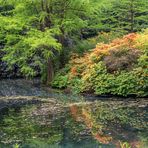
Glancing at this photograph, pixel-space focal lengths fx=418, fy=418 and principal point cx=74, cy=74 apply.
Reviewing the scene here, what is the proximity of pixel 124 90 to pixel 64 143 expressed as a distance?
6.84 meters

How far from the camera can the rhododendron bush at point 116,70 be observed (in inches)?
679

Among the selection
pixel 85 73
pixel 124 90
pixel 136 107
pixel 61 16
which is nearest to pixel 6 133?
pixel 136 107

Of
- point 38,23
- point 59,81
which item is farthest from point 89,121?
point 38,23

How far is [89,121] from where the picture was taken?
13266 mm

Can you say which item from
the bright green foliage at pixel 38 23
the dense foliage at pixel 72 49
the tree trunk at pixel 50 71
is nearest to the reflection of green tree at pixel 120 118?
the dense foliage at pixel 72 49

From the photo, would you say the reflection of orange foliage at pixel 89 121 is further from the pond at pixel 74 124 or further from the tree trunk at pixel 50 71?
the tree trunk at pixel 50 71

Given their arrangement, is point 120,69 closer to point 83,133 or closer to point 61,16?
point 61,16

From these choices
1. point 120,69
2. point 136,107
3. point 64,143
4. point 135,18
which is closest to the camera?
point 64,143

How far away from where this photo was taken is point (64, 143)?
10836 mm

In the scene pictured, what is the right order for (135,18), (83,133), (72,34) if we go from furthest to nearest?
(135,18) → (72,34) → (83,133)

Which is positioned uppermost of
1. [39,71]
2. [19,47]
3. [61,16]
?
[61,16]

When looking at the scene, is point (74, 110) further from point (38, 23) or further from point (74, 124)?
point (38, 23)

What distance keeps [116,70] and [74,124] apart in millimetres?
6020

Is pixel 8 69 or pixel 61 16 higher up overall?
pixel 61 16
